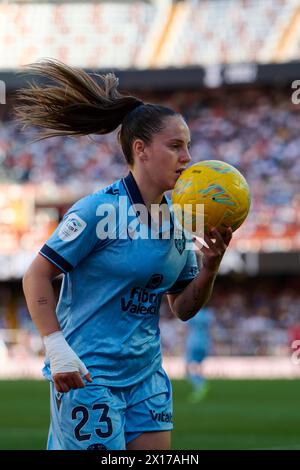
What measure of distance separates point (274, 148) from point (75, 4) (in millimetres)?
9436

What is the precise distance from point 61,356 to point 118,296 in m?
0.47

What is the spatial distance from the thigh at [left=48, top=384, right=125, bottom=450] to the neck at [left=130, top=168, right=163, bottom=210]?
3.03 ft

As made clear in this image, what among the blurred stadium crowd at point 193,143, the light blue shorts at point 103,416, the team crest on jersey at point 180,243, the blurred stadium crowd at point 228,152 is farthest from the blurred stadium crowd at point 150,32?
the light blue shorts at point 103,416

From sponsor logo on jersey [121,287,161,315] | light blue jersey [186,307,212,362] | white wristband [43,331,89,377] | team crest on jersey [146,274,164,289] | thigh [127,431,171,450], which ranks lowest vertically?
thigh [127,431,171,450]

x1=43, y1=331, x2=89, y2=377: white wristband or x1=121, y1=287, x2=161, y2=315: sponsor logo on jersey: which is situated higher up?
x1=121, y1=287, x2=161, y2=315: sponsor logo on jersey

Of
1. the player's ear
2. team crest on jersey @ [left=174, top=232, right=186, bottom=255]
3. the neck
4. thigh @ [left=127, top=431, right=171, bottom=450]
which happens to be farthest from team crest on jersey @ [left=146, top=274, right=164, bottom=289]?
thigh @ [left=127, top=431, right=171, bottom=450]

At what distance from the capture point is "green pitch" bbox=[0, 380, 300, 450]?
12.3m

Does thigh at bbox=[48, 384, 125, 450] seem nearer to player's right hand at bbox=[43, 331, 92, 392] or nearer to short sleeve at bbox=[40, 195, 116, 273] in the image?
player's right hand at bbox=[43, 331, 92, 392]

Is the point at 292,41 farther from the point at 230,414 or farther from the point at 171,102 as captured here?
the point at 230,414

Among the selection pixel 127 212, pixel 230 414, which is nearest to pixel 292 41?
pixel 230 414

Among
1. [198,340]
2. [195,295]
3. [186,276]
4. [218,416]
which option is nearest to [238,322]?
[198,340]

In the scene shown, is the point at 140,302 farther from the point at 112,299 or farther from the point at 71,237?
the point at 71,237

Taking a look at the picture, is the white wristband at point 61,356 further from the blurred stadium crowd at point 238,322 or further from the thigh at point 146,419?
the blurred stadium crowd at point 238,322

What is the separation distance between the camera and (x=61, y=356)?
4.66 metres
